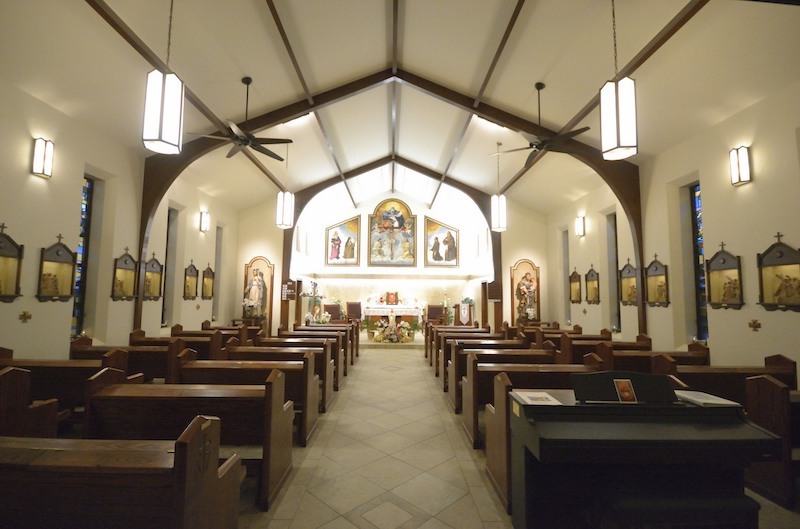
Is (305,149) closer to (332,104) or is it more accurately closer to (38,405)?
(332,104)

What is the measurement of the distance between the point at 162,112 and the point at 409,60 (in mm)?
4516

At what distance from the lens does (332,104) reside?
300 inches

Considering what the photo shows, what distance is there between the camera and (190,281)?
8266 millimetres

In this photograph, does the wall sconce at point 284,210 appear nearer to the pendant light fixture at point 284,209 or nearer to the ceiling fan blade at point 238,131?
the pendant light fixture at point 284,209

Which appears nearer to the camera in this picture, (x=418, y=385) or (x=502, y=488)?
(x=502, y=488)

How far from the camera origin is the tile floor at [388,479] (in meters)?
2.42

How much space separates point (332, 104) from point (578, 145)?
15.2ft

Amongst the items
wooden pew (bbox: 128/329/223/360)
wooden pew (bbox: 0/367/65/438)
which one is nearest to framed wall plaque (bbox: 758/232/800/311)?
wooden pew (bbox: 128/329/223/360)

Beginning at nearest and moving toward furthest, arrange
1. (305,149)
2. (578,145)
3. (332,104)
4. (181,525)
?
1. (181,525)
2. (578,145)
3. (332,104)
4. (305,149)

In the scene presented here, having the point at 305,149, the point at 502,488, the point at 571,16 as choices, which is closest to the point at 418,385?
the point at 502,488

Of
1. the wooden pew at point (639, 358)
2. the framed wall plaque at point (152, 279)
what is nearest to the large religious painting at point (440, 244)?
the framed wall plaque at point (152, 279)

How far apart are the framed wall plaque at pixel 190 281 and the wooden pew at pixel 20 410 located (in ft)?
20.3

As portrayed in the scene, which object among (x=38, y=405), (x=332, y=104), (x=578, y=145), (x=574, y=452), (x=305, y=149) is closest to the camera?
(x=574, y=452)

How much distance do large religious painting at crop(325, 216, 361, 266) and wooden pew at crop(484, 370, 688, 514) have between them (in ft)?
39.8
